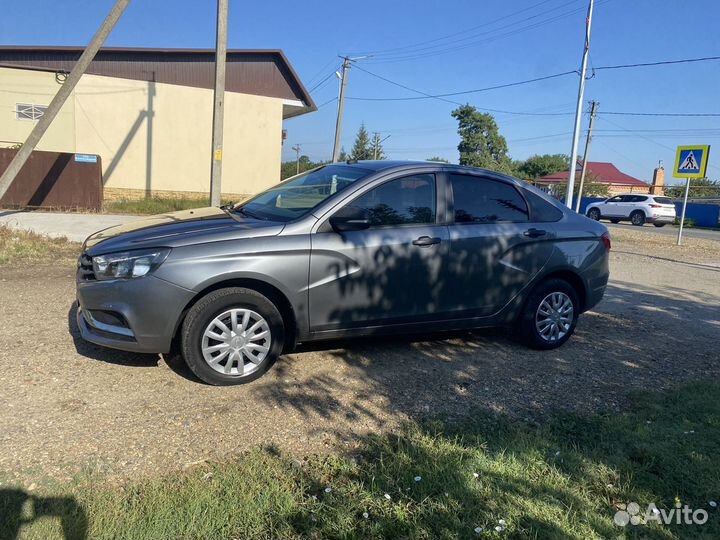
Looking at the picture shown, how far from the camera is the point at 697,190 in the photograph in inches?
1938

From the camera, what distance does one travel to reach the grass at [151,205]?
1805 centimetres

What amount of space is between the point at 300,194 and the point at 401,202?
0.88 m

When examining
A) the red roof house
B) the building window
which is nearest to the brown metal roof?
the building window

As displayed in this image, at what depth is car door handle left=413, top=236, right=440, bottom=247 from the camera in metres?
4.55

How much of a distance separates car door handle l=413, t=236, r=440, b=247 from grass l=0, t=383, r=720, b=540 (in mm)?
1541

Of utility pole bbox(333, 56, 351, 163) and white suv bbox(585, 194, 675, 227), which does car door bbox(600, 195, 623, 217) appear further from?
utility pole bbox(333, 56, 351, 163)

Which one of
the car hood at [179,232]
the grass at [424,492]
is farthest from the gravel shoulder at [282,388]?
the car hood at [179,232]

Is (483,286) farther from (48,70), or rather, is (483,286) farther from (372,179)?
(48,70)

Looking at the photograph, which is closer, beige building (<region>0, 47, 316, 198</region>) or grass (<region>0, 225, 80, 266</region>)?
grass (<region>0, 225, 80, 266</region>)

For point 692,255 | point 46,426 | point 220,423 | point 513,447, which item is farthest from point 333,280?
point 692,255

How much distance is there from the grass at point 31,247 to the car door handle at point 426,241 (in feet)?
20.9

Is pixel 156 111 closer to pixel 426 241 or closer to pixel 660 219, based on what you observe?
pixel 426 241

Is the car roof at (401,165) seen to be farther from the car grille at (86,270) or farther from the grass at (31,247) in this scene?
the grass at (31,247)

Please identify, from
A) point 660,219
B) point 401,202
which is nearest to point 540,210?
point 401,202
